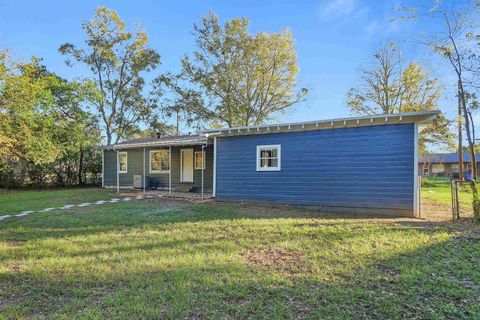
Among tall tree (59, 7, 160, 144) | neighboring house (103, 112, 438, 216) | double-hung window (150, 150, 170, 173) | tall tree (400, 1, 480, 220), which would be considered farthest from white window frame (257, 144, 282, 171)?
tall tree (59, 7, 160, 144)

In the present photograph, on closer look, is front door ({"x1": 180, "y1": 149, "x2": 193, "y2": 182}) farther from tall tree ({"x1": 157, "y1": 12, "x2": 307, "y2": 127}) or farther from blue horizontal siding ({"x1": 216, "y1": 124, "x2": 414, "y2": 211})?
tall tree ({"x1": 157, "y1": 12, "x2": 307, "y2": 127})

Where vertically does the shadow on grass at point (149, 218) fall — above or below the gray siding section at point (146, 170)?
below

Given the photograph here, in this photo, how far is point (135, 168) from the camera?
17.5 m

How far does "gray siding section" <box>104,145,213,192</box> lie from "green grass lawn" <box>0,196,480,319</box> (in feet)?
24.0

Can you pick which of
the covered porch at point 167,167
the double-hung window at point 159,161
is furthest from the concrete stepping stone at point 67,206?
the double-hung window at point 159,161

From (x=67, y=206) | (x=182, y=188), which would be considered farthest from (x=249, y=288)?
(x=182, y=188)

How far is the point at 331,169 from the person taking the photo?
9273 millimetres

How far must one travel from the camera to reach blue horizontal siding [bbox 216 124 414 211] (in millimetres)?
8273

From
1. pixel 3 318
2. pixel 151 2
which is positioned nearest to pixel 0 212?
pixel 3 318

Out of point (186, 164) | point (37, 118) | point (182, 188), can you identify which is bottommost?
point (182, 188)

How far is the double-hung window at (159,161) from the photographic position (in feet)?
52.9

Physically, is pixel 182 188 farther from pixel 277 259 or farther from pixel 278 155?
pixel 277 259

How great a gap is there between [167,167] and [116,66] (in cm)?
1436

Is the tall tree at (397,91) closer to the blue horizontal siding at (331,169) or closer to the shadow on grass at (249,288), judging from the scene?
the blue horizontal siding at (331,169)
